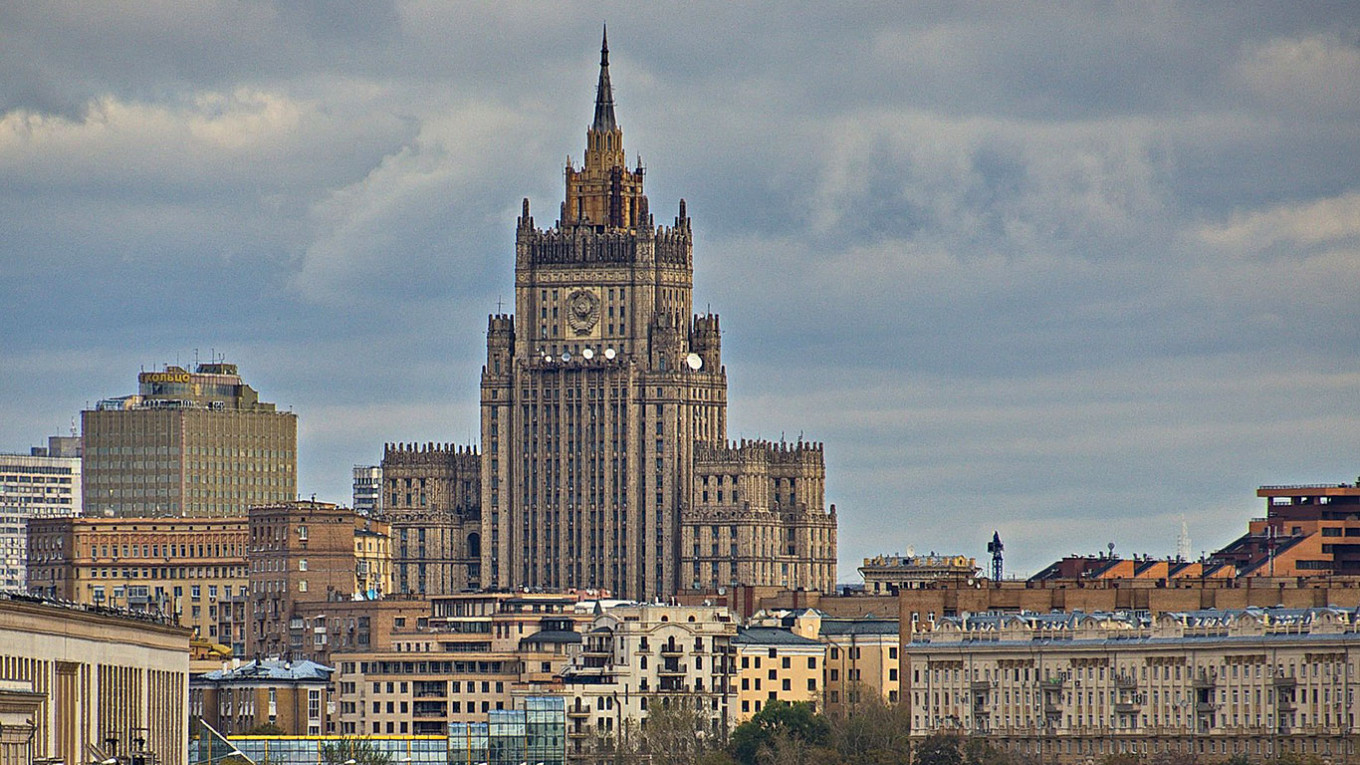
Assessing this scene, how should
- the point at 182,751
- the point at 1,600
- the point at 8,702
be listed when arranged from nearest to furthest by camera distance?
the point at 8,702
the point at 1,600
the point at 182,751

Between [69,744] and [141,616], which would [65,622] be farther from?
[141,616]

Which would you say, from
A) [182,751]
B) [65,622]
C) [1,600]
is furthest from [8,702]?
[182,751]

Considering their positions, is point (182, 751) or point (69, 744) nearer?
point (69, 744)

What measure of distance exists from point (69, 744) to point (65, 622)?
781 cm

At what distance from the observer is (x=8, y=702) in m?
126

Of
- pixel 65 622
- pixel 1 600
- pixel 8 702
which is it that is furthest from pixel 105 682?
pixel 8 702

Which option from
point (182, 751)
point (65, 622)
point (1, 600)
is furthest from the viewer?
point (182, 751)

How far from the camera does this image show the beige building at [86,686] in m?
136

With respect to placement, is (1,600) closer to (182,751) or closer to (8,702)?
(8,702)

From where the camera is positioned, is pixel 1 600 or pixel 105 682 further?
pixel 105 682

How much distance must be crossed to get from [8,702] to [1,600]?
2179cm

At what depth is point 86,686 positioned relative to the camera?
526 feet

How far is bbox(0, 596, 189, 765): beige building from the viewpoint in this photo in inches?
5364

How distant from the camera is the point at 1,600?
148 meters
